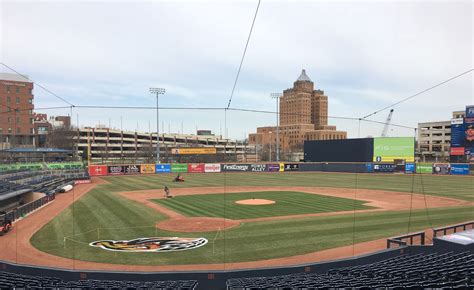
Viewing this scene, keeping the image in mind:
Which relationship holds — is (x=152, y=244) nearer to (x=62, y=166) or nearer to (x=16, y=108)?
A: (x=16, y=108)

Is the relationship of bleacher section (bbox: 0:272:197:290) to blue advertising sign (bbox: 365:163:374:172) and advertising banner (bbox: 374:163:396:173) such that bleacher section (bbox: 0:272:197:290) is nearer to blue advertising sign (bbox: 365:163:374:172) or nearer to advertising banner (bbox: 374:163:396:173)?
blue advertising sign (bbox: 365:163:374:172)

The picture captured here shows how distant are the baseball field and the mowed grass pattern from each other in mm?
71

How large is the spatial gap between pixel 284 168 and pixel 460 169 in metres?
30.2

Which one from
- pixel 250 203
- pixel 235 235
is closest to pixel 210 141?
pixel 250 203

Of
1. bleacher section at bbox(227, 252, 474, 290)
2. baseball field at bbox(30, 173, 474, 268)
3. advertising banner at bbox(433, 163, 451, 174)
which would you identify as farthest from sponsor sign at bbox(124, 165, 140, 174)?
bleacher section at bbox(227, 252, 474, 290)

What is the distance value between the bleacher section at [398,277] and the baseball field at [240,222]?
429 centimetres

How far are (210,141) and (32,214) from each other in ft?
189

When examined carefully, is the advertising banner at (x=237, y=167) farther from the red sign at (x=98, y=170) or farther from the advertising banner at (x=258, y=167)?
the red sign at (x=98, y=170)

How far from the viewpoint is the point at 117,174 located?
58562 millimetres

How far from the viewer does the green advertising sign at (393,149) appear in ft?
192

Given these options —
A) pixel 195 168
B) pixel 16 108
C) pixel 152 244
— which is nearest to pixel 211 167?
pixel 195 168

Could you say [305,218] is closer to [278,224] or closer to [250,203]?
[278,224]

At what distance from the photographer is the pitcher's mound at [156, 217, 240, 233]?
65.9 ft

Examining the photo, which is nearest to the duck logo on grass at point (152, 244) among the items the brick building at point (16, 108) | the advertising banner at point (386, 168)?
the brick building at point (16, 108)
